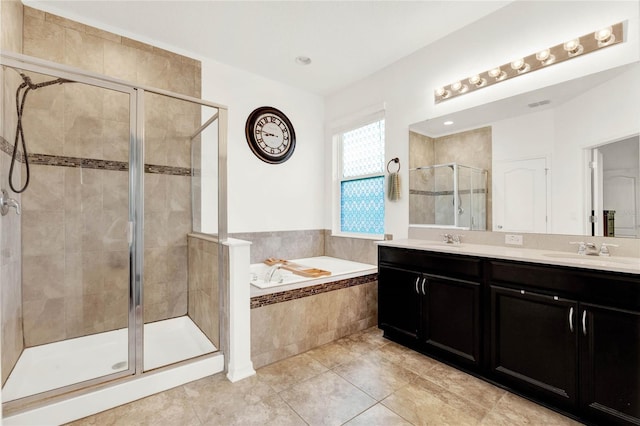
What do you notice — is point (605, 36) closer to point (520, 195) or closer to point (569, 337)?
point (520, 195)

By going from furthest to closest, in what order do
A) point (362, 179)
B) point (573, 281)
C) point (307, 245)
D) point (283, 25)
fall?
point (307, 245), point (362, 179), point (283, 25), point (573, 281)

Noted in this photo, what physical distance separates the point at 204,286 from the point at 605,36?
3.39 meters

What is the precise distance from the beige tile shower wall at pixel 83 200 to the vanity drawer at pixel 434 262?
195 cm

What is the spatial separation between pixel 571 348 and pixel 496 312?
1.33 feet

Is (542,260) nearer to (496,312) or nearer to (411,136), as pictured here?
(496,312)

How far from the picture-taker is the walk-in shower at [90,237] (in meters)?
1.94

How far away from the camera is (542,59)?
2.18 meters

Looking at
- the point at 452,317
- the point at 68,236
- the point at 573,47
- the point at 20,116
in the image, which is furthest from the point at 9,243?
the point at 573,47

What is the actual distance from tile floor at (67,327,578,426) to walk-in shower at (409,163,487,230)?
1.21 metres

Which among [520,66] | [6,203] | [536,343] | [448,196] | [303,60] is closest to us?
[536,343]

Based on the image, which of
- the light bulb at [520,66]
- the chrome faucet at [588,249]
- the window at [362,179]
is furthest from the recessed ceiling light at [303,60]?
the chrome faucet at [588,249]

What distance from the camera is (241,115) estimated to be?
3.41 metres

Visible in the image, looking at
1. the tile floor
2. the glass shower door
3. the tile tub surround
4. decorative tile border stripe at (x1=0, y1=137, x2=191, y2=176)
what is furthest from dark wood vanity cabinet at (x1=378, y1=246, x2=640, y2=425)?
decorative tile border stripe at (x1=0, y1=137, x2=191, y2=176)

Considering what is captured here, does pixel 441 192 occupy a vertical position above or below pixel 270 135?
below
